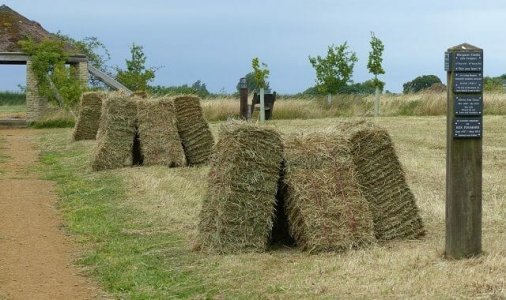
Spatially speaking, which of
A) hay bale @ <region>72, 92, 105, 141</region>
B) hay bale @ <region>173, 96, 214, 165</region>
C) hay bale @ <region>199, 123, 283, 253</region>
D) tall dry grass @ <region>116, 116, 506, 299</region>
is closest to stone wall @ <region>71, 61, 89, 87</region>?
hay bale @ <region>72, 92, 105, 141</region>

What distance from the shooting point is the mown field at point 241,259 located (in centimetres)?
814

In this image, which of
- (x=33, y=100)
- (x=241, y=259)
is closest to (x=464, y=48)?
(x=241, y=259)

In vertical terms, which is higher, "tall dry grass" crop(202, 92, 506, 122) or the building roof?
the building roof

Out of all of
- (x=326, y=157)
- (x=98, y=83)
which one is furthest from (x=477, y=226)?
(x=98, y=83)

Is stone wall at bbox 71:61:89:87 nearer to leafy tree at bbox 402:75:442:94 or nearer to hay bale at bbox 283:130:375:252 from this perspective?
hay bale at bbox 283:130:375:252

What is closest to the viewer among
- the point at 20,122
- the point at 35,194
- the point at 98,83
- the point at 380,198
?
the point at 380,198

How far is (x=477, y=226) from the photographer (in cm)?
914

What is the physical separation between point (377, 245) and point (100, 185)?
8.41m

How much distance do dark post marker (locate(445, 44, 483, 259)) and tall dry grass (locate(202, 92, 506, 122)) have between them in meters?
28.9

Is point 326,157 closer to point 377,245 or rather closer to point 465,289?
point 377,245

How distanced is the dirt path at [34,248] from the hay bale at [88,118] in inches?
398

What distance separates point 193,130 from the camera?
66.1ft

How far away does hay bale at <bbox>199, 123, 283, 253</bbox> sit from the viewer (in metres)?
10.0

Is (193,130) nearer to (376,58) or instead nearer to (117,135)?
(117,135)
